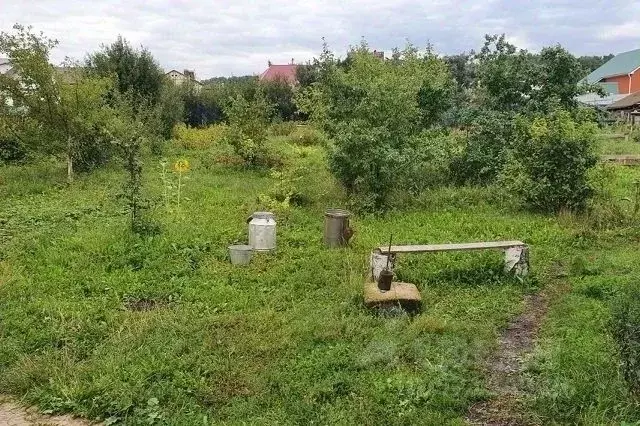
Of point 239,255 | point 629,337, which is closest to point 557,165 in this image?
point 239,255

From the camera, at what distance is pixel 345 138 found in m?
9.23

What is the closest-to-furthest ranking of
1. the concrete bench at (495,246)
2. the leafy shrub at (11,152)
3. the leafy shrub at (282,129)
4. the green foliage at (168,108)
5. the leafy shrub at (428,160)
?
1. the concrete bench at (495,246)
2. the leafy shrub at (428,160)
3. the leafy shrub at (11,152)
4. the green foliage at (168,108)
5. the leafy shrub at (282,129)

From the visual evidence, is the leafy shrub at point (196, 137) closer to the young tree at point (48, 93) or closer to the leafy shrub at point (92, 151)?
the leafy shrub at point (92, 151)

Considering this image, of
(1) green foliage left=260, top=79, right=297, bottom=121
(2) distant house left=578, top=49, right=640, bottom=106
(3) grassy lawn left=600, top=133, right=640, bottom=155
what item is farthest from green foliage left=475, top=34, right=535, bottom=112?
(2) distant house left=578, top=49, right=640, bottom=106

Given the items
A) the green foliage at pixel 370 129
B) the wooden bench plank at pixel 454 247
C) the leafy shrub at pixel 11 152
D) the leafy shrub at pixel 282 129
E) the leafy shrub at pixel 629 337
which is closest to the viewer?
the leafy shrub at pixel 629 337

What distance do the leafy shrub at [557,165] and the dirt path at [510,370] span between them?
3661 millimetres

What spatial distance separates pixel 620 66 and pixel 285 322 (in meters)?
48.5

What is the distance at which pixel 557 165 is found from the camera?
29.2 feet

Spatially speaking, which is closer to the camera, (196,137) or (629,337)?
(629,337)

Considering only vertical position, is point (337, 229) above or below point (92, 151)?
below

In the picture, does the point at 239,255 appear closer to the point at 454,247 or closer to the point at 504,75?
the point at 454,247

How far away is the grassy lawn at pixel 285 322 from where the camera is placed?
3.92m

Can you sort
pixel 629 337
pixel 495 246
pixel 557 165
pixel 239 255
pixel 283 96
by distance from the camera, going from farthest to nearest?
pixel 283 96 < pixel 557 165 < pixel 239 255 < pixel 495 246 < pixel 629 337

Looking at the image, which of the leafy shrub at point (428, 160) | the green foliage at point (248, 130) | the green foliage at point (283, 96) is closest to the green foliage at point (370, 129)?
A: the leafy shrub at point (428, 160)
